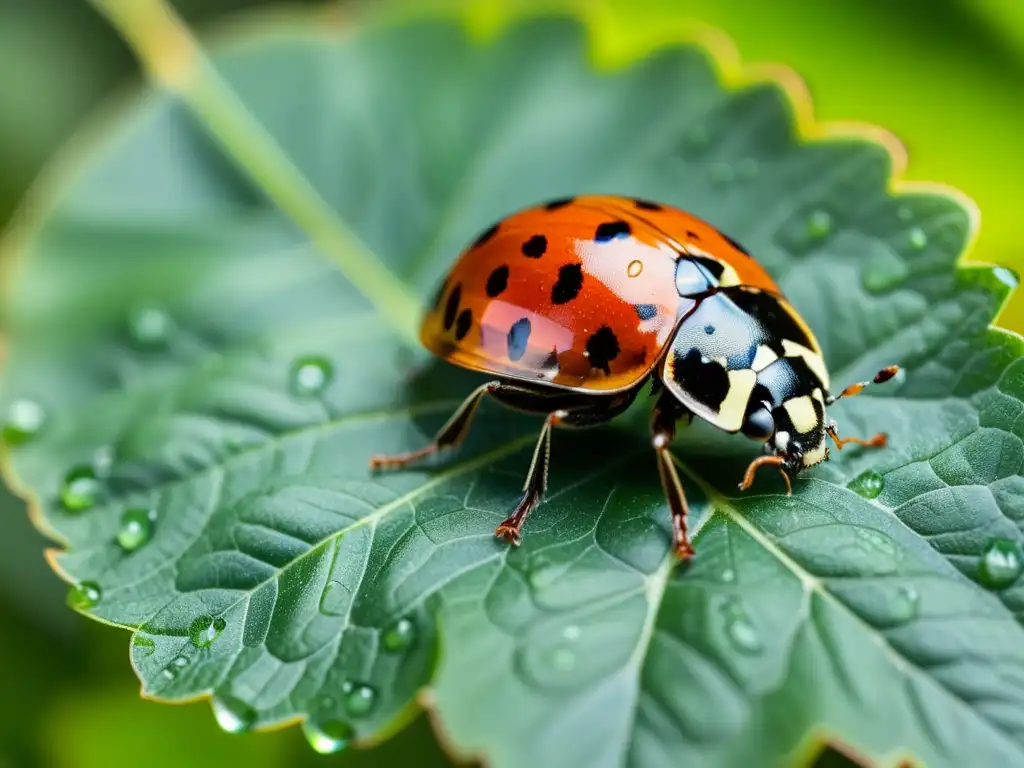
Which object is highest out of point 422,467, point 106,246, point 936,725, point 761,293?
point 761,293

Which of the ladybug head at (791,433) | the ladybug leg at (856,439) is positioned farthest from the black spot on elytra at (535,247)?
the ladybug leg at (856,439)

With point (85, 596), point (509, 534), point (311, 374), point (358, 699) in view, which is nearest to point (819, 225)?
point (509, 534)

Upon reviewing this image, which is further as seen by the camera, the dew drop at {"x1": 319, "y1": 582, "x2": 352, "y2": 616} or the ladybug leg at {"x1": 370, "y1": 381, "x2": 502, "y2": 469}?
the ladybug leg at {"x1": 370, "y1": 381, "x2": 502, "y2": 469}

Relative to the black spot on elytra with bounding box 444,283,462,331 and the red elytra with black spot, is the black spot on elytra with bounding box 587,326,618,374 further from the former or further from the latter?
the black spot on elytra with bounding box 444,283,462,331

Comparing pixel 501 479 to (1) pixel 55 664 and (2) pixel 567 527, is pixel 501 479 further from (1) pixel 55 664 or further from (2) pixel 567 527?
(1) pixel 55 664

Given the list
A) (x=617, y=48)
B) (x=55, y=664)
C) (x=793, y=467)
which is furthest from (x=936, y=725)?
(x=55, y=664)

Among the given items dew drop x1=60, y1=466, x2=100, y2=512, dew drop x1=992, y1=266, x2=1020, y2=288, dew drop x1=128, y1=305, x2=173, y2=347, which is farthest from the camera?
dew drop x1=128, y1=305, x2=173, y2=347

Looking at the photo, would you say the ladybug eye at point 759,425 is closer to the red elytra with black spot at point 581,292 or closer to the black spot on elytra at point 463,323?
the red elytra with black spot at point 581,292

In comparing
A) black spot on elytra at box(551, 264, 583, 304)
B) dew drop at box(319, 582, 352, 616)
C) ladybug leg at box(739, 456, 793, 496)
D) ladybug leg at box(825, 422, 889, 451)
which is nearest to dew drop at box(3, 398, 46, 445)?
dew drop at box(319, 582, 352, 616)
